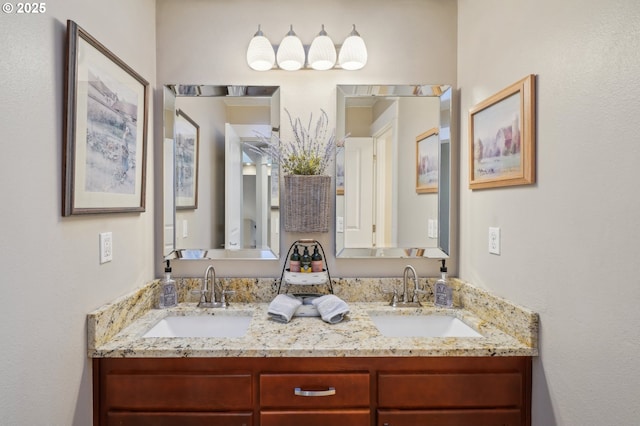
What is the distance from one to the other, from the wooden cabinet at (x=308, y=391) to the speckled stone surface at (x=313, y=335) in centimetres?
5

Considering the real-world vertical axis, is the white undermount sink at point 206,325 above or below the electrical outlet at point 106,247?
below

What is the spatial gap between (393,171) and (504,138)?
0.58 meters

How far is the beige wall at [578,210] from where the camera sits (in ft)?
3.05

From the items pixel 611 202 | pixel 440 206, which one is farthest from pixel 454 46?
pixel 611 202

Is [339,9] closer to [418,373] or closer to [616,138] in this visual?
[616,138]

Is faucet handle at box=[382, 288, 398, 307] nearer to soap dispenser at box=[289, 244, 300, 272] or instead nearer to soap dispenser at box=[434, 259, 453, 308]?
soap dispenser at box=[434, 259, 453, 308]

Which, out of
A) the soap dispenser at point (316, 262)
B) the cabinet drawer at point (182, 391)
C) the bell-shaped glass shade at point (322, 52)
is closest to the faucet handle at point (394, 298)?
the soap dispenser at point (316, 262)

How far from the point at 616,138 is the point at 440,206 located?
0.99 meters

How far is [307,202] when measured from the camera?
5.98 ft

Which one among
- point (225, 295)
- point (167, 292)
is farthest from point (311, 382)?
point (167, 292)

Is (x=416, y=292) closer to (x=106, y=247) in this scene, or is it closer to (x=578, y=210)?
(x=578, y=210)

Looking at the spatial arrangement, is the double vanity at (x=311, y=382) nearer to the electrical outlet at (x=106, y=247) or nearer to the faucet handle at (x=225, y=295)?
the electrical outlet at (x=106, y=247)

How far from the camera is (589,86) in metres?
1.05

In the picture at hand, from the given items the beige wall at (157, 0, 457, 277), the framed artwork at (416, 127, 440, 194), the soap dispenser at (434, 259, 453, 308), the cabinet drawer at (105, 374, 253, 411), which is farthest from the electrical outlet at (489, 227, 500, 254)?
the cabinet drawer at (105, 374, 253, 411)
